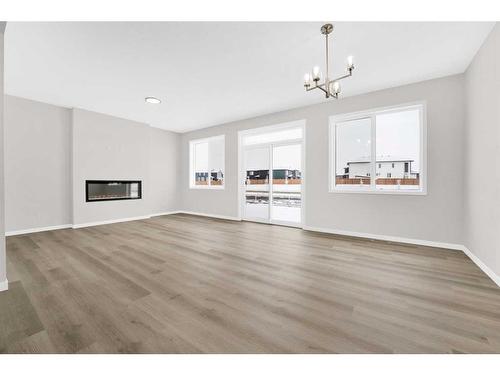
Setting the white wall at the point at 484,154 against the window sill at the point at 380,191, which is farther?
the window sill at the point at 380,191

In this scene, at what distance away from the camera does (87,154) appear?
5.38 metres

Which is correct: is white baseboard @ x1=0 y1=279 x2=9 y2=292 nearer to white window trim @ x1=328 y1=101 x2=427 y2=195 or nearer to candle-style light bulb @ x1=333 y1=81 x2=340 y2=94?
candle-style light bulb @ x1=333 y1=81 x2=340 y2=94

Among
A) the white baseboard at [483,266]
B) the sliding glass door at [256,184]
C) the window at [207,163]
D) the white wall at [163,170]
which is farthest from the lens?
the white wall at [163,170]

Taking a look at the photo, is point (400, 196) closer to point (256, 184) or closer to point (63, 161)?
point (256, 184)

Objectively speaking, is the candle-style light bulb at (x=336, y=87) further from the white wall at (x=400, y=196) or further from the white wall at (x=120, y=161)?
the white wall at (x=120, y=161)

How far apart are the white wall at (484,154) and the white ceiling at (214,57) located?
33 cm

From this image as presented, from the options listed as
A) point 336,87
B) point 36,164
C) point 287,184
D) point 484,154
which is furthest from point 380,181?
point 36,164

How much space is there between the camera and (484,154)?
8.77 ft

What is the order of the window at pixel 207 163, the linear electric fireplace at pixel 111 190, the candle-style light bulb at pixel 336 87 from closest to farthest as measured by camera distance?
the candle-style light bulb at pixel 336 87 < the linear electric fireplace at pixel 111 190 < the window at pixel 207 163

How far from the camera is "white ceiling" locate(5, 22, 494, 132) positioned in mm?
2443

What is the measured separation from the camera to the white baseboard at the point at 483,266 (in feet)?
7.73

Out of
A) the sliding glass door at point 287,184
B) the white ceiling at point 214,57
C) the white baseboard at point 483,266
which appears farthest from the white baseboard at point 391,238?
the white ceiling at point 214,57

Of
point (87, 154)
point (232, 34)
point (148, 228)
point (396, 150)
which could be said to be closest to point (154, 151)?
point (87, 154)

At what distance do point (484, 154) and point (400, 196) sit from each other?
1397 mm
